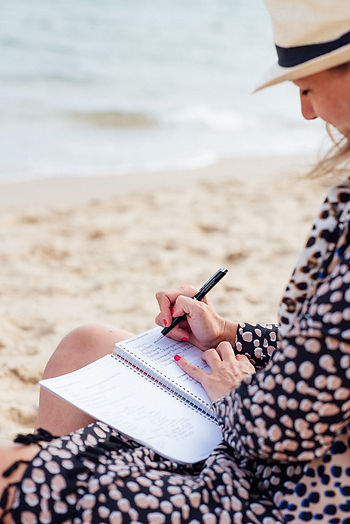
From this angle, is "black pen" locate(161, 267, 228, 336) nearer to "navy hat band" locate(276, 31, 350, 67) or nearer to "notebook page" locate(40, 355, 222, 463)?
"notebook page" locate(40, 355, 222, 463)

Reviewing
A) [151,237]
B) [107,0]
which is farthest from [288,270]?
[107,0]

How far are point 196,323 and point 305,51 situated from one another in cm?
82

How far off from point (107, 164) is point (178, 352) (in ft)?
15.3

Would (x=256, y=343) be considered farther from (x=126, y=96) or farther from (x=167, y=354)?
(x=126, y=96)

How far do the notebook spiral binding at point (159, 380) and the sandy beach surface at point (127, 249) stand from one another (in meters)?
0.94

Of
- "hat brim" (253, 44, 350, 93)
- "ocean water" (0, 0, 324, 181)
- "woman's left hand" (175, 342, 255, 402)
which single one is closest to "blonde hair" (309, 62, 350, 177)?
"hat brim" (253, 44, 350, 93)

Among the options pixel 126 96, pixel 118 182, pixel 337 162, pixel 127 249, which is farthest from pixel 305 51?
pixel 126 96

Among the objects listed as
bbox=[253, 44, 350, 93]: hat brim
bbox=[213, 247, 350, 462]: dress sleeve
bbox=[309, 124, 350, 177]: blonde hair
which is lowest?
bbox=[213, 247, 350, 462]: dress sleeve

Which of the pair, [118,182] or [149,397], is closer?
[149,397]

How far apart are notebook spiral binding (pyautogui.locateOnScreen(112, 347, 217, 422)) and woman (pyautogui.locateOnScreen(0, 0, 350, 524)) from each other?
25cm

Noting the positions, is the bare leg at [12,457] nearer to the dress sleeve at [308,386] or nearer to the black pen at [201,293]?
the dress sleeve at [308,386]

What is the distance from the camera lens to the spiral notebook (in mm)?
1544

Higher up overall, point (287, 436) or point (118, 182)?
point (287, 436)

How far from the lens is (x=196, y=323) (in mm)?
1910
